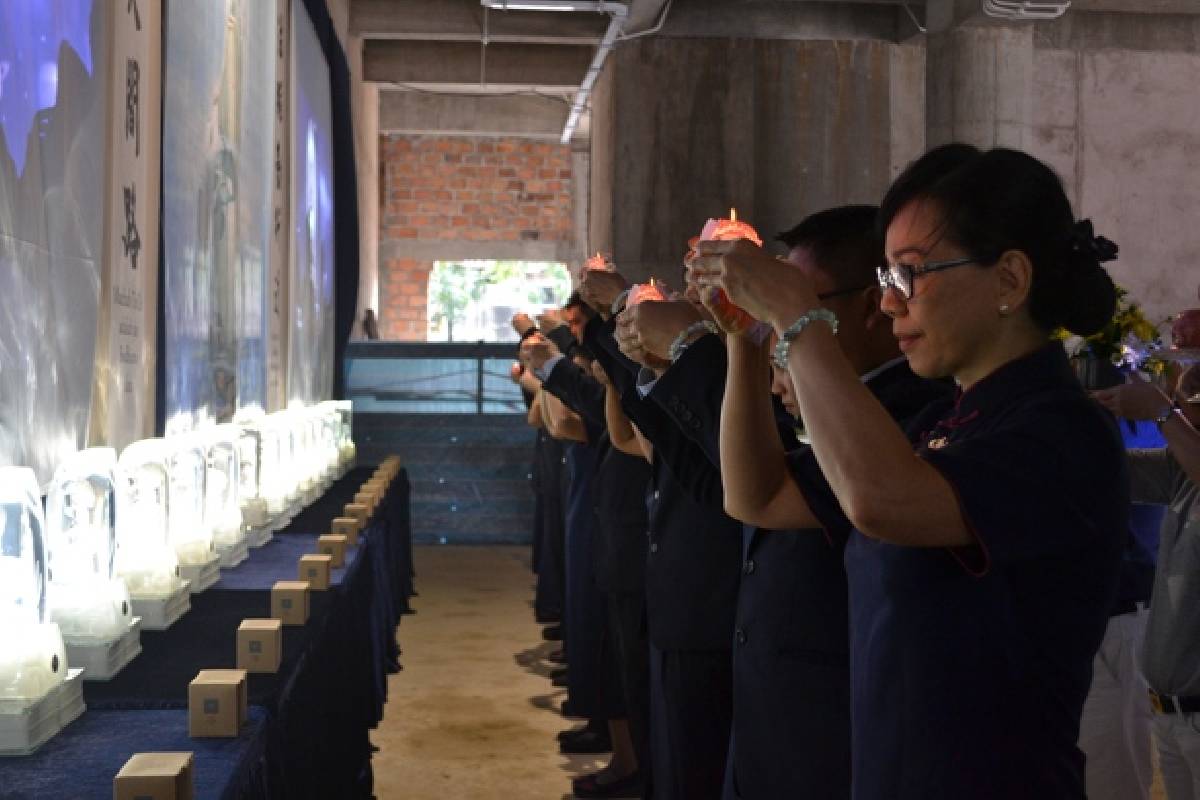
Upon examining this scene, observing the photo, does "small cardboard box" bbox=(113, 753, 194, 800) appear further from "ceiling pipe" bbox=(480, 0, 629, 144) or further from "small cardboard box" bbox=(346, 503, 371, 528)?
"ceiling pipe" bbox=(480, 0, 629, 144)

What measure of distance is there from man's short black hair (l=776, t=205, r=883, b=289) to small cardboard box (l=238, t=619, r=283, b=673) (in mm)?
911

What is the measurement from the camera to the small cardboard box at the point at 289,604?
2.25 meters

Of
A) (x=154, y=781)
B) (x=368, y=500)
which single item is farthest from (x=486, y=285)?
(x=154, y=781)

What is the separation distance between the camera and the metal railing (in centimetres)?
918

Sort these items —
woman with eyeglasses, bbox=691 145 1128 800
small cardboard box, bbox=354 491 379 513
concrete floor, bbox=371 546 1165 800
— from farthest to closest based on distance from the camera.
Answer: small cardboard box, bbox=354 491 379 513 → concrete floor, bbox=371 546 1165 800 → woman with eyeglasses, bbox=691 145 1128 800

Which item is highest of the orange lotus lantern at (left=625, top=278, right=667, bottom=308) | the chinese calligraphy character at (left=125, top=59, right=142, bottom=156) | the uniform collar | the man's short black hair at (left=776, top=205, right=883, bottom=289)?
the chinese calligraphy character at (left=125, top=59, right=142, bottom=156)

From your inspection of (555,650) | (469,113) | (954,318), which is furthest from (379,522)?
(469,113)

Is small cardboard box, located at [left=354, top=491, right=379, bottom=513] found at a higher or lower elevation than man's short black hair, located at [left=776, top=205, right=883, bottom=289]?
lower

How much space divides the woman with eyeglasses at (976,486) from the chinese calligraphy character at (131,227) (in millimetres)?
2059

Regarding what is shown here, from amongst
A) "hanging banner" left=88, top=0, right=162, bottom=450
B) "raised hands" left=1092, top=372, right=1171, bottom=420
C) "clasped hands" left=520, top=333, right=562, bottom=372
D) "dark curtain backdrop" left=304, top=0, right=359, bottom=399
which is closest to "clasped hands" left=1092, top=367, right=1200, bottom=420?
"raised hands" left=1092, top=372, right=1171, bottom=420

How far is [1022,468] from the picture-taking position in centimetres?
111

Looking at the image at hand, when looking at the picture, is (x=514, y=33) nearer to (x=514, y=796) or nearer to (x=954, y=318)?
(x=514, y=796)

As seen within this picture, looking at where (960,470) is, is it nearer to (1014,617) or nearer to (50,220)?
(1014,617)

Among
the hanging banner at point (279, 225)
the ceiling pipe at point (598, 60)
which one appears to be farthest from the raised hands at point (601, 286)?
the ceiling pipe at point (598, 60)
